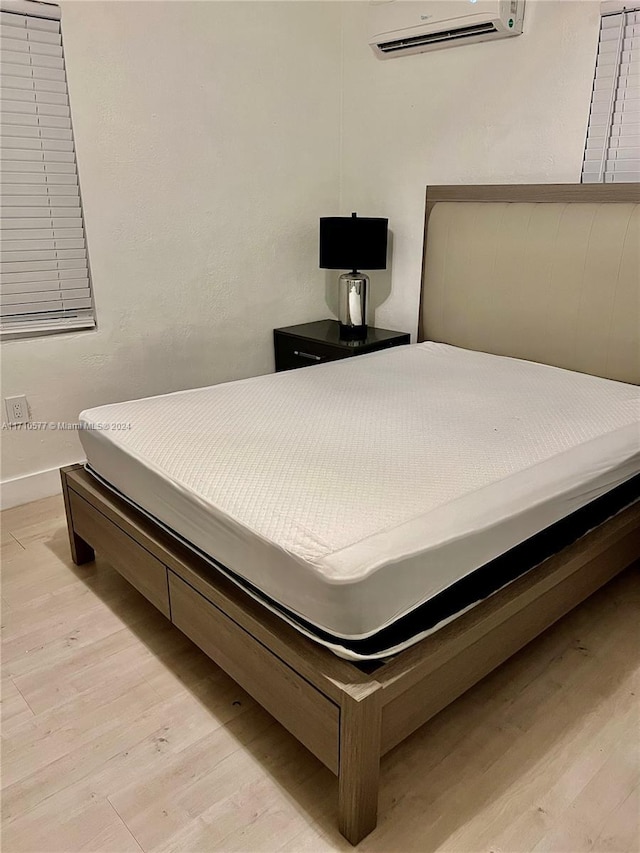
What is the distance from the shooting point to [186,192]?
2988mm

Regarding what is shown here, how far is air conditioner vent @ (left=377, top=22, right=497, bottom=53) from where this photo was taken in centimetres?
270

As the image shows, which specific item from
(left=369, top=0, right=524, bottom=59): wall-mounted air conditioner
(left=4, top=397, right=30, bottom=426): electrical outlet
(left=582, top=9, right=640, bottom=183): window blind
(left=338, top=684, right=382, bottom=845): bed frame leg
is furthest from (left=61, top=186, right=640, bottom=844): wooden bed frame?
(left=369, top=0, right=524, bottom=59): wall-mounted air conditioner

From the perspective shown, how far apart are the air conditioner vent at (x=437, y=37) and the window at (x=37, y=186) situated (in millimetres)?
1500

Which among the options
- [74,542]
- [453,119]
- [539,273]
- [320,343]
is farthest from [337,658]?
[453,119]

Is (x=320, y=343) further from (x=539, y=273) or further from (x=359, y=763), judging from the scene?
(x=359, y=763)

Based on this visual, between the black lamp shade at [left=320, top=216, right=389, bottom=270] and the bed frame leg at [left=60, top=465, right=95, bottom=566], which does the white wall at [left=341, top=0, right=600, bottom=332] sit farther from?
the bed frame leg at [left=60, top=465, right=95, bottom=566]

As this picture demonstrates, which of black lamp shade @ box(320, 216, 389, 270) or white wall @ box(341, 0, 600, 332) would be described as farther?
black lamp shade @ box(320, 216, 389, 270)

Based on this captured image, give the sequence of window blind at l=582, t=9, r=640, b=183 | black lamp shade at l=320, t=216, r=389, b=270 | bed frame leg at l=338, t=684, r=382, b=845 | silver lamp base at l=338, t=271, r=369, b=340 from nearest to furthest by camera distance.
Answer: bed frame leg at l=338, t=684, r=382, b=845
window blind at l=582, t=9, r=640, b=183
black lamp shade at l=320, t=216, r=389, b=270
silver lamp base at l=338, t=271, r=369, b=340

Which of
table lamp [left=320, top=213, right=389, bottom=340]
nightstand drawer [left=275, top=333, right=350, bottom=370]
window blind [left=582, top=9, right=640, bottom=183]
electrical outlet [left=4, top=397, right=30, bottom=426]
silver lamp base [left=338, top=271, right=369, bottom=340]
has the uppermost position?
window blind [left=582, top=9, right=640, bottom=183]

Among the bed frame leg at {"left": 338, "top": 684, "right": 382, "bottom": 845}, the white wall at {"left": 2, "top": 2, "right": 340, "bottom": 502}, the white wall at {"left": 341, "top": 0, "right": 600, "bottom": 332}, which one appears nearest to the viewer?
the bed frame leg at {"left": 338, "top": 684, "right": 382, "bottom": 845}

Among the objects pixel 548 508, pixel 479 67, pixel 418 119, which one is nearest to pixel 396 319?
pixel 418 119

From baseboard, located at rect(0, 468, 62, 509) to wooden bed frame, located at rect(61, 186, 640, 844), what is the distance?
0.78m

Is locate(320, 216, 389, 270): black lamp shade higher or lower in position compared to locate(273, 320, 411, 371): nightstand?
higher

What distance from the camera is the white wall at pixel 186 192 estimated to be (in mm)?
2682
